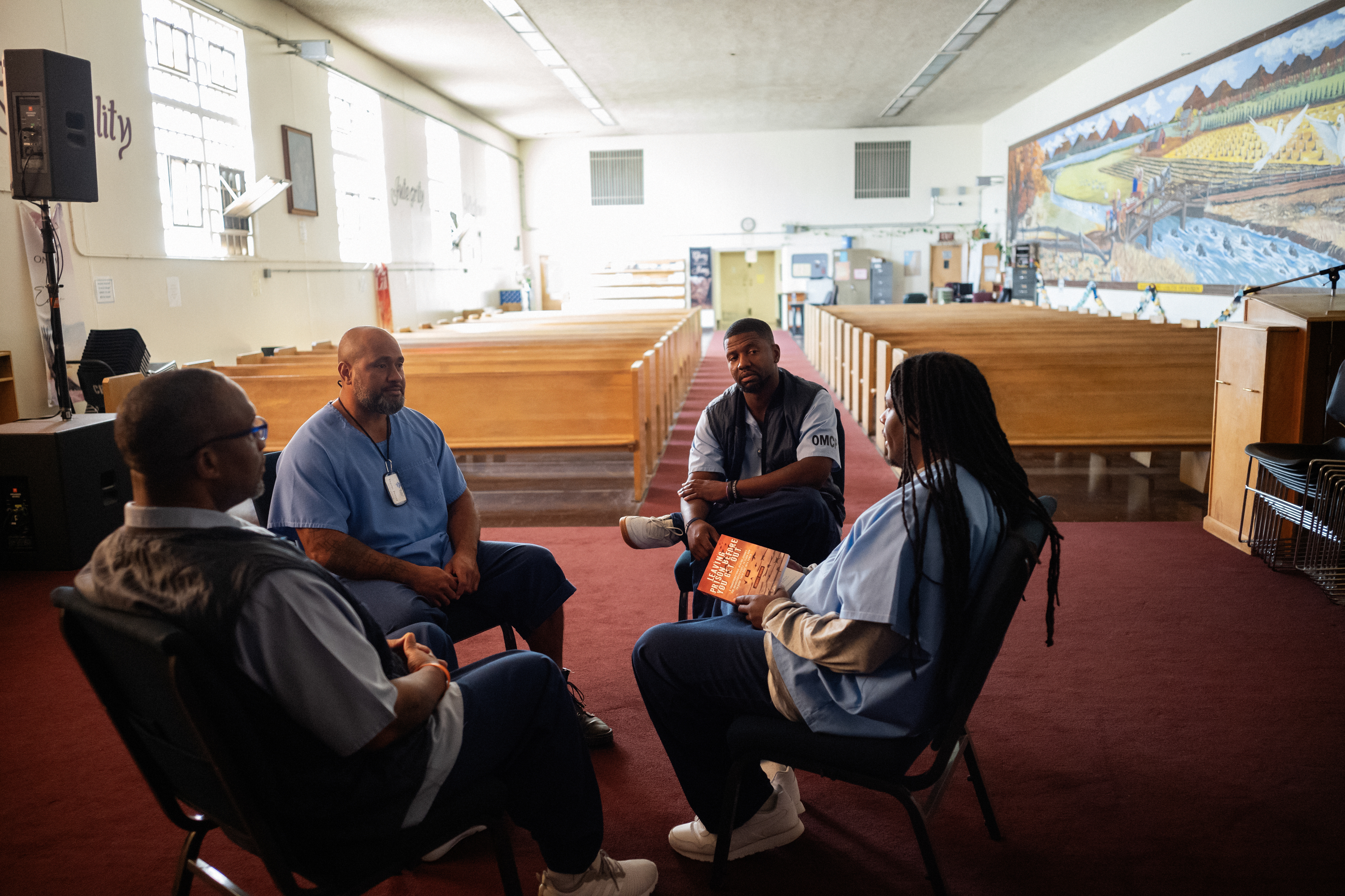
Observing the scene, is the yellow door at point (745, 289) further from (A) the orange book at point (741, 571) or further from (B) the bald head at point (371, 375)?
(A) the orange book at point (741, 571)

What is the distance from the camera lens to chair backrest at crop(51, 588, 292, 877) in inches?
43.7

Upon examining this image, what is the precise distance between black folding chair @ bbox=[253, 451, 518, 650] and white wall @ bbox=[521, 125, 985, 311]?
15.6 meters

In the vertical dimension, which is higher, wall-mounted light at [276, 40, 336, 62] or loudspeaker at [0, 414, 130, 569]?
wall-mounted light at [276, 40, 336, 62]

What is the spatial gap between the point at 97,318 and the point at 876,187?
47.1 ft

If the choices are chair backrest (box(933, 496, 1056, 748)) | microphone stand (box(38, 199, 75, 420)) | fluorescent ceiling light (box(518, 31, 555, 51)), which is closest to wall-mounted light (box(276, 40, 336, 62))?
fluorescent ceiling light (box(518, 31, 555, 51))

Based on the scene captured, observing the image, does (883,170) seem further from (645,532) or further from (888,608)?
(888,608)

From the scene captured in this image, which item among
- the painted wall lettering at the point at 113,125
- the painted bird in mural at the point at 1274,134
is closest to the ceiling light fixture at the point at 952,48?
the painted bird in mural at the point at 1274,134

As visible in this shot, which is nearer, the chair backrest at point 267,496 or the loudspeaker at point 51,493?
the chair backrest at point 267,496

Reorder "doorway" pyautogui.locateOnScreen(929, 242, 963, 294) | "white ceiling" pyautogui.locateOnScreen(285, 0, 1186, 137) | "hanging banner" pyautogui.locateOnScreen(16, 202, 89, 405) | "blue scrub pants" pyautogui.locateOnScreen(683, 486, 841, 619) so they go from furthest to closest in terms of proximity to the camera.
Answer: "doorway" pyautogui.locateOnScreen(929, 242, 963, 294)
"white ceiling" pyautogui.locateOnScreen(285, 0, 1186, 137)
"hanging banner" pyautogui.locateOnScreen(16, 202, 89, 405)
"blue scrub pants" pyautogui.locateOnScreen(683, 486, 841, 619)

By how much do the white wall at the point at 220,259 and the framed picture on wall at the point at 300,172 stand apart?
89 mm

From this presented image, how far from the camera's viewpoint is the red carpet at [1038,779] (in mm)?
1871

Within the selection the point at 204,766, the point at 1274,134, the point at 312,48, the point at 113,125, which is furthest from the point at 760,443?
the point at 312,48

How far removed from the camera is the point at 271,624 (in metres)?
1.18

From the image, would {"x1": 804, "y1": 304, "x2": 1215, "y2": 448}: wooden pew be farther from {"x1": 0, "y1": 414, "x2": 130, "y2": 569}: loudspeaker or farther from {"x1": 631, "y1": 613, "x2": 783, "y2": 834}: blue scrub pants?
{"x1": 0, "y1": 414, "x2": 130, "y2": 569}: loudspeaker
